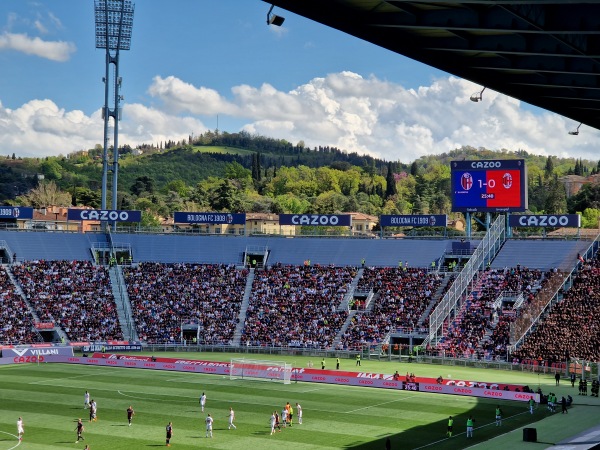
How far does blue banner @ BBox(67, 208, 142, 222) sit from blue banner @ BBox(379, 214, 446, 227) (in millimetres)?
32923

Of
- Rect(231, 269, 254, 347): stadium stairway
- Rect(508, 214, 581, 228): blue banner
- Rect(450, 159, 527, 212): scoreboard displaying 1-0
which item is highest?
Rect(450, 159, 527, 212): scoreboard displaying 1-0

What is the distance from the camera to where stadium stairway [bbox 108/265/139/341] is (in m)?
95.4

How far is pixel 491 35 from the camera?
18344 mm

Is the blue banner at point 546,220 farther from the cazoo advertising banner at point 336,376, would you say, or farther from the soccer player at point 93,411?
the soccer player at point 93,411

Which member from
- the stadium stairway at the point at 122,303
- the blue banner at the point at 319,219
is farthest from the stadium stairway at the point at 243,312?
the blue banner at the point at 319,219

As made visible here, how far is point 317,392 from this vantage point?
216ft

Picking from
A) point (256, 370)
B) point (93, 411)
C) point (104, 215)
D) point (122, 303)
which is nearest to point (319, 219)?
point (104, 215)

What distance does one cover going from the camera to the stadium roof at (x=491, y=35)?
16328 millimetres

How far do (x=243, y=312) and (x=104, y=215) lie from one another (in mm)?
25535

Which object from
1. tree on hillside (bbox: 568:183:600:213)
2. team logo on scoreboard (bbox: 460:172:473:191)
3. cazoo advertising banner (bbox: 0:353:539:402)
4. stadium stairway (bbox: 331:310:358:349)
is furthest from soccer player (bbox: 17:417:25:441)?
tree on hillside (bbox: 568:183:600:213)

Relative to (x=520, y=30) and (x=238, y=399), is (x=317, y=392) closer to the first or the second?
(x=238, y=399)

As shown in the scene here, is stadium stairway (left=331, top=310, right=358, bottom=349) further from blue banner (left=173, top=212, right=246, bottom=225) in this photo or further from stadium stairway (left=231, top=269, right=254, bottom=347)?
blue banner (left=173, top=212, right=246, bottom=225)

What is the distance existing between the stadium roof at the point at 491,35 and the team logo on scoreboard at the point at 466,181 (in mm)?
74785

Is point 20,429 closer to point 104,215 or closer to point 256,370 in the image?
point 256,370
